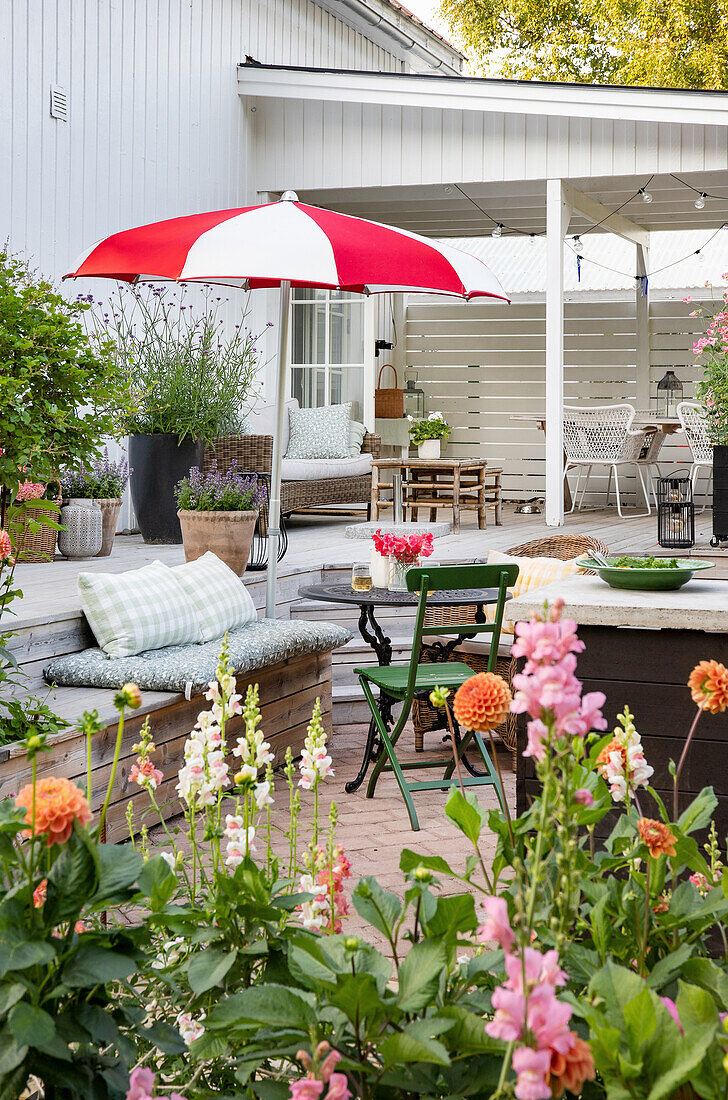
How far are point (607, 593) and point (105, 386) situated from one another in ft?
6.70

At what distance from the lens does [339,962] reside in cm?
103

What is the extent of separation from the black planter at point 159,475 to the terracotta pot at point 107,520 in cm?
54

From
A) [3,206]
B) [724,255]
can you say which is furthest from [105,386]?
[724,255]

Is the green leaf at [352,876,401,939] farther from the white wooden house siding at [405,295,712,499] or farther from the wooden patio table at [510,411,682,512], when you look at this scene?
the white wooden house siding at [405,295,712,499]

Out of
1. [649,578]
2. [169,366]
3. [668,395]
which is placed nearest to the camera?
[649,578]

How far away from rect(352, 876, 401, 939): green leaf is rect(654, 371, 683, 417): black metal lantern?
11576 millimetres

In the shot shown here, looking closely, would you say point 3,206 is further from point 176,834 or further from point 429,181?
point 176,834

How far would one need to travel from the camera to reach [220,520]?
216 inches

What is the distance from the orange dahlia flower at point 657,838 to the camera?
3.92ft

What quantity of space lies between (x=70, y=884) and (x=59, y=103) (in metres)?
7.39

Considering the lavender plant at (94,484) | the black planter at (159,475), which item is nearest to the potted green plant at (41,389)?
the lavender plant at (94,484)

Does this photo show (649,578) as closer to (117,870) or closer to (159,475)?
(117,870)

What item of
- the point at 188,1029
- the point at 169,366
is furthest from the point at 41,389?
the point at 169,366

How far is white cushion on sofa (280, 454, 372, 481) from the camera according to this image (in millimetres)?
8406
